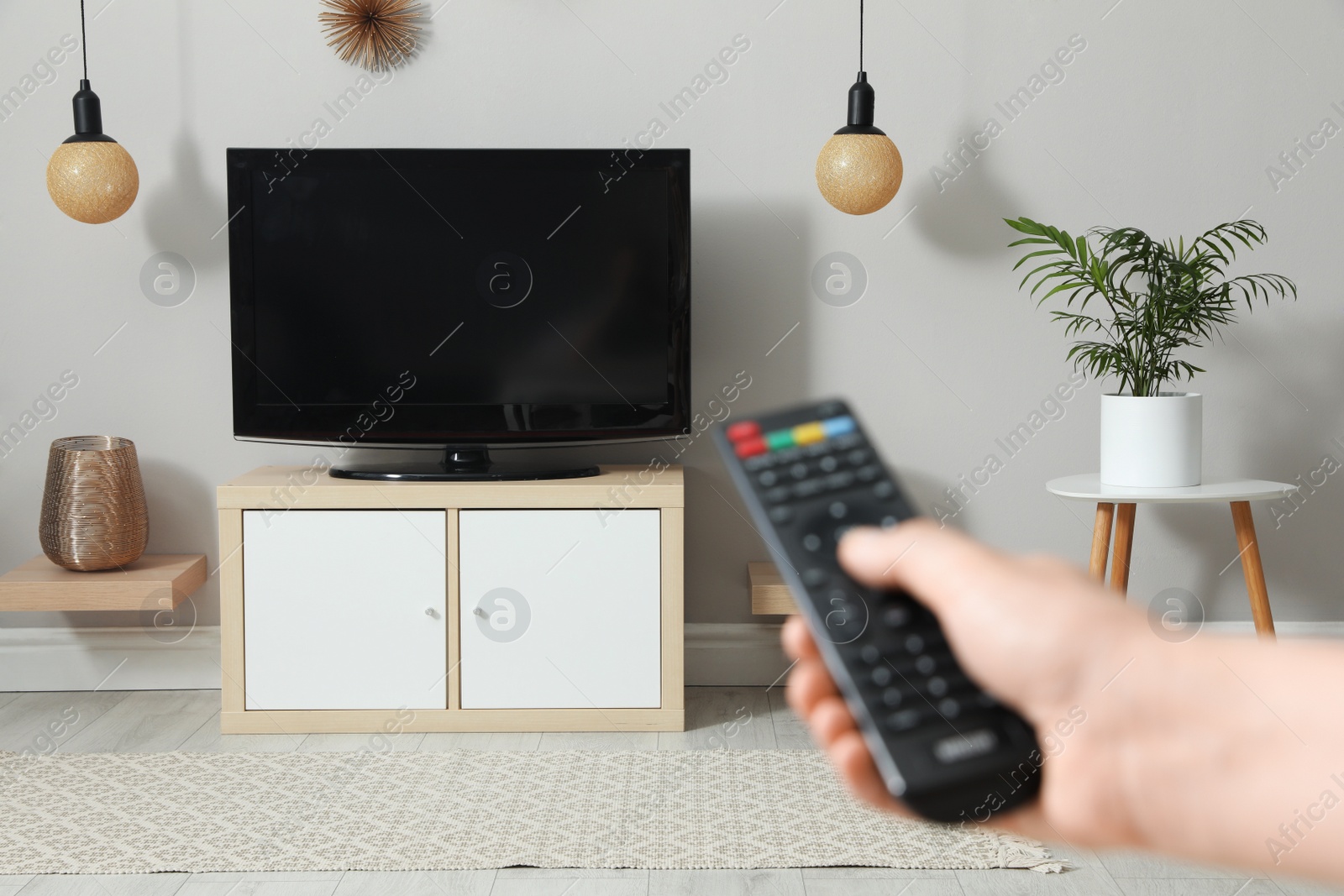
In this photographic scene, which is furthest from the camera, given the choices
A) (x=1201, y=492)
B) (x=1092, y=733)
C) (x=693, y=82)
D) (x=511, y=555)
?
(x=693, y=82)

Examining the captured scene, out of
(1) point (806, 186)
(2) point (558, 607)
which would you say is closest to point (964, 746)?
(2) point (558, 607)

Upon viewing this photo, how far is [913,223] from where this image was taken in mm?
2436

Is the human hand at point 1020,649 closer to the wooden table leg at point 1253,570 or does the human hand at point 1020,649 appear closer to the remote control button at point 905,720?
the remote control button at point 905,720

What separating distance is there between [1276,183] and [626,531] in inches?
67.1

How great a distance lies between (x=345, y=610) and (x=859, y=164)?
140 centimetres

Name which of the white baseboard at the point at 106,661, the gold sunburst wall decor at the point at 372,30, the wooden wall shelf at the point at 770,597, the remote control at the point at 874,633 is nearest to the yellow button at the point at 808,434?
the remote control at the point at 874,633

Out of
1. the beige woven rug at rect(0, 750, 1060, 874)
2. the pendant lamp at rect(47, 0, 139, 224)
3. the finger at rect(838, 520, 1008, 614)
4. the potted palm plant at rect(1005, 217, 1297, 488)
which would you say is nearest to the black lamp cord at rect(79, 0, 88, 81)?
the pendant lamp at rect(47, 0, 139, 224)

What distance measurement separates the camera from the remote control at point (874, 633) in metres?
0.56

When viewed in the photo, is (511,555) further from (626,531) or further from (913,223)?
(913,223)

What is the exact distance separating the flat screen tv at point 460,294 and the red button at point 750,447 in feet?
5.19

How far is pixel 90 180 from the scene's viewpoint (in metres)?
2.20

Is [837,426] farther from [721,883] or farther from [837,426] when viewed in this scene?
[721,883]

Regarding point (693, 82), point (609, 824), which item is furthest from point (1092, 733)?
point (693, 82)

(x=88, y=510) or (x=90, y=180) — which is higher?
(x=90, y=180)
